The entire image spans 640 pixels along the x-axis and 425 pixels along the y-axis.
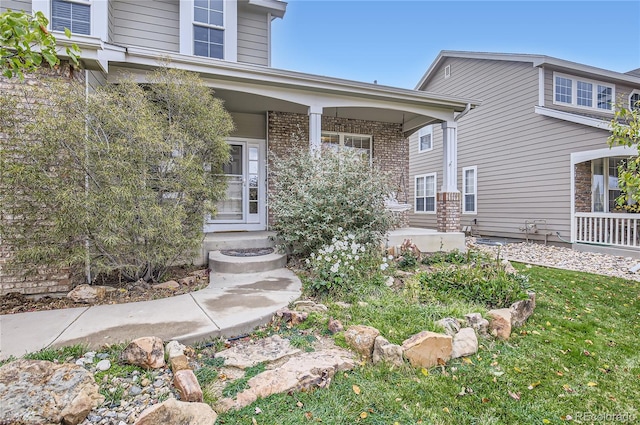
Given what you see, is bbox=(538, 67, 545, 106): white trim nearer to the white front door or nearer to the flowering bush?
the white front door

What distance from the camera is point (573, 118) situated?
879 cm

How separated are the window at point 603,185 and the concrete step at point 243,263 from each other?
9.28 meters

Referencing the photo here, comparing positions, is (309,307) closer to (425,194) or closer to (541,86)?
(541,86)

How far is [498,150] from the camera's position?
11102 millimetres

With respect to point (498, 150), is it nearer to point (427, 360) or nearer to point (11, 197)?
point (427, 360)

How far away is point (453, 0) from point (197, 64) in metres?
8.95

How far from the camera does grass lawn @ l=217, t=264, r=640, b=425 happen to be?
204 cm

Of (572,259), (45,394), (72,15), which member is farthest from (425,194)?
(45,394)

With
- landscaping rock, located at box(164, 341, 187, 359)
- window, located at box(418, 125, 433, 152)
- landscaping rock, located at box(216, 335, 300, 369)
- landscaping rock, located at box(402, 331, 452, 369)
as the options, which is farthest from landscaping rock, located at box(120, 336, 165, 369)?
window, located at box(418, 125, 433, 152)

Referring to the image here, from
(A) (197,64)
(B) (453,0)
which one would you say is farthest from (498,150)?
(A) (197,64)

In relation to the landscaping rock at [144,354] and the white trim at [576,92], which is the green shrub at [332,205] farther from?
the white trim at [576,92]

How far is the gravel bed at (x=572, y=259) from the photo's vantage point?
21.4ft

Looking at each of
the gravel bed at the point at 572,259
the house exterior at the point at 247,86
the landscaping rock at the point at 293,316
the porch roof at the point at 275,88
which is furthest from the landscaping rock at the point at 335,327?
the porch roof at the point at 275,88

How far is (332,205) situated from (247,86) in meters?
2.73
